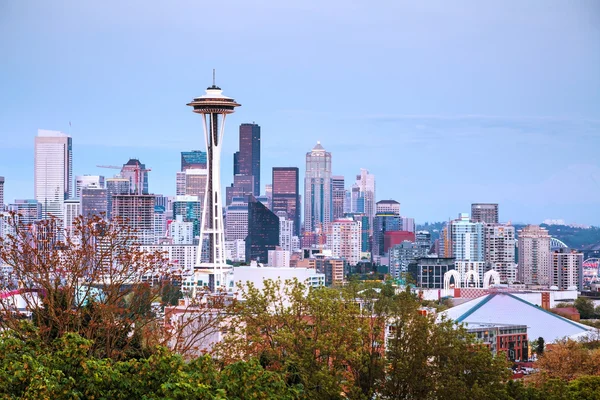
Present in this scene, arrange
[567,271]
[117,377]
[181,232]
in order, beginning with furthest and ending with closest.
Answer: [181,232] < [567,271] < [117,377]

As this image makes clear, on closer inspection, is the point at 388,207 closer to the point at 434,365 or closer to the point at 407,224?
the point at 407,224

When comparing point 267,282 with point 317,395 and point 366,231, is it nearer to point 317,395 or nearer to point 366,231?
point 317,395

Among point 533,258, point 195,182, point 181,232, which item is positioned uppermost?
point 195,182

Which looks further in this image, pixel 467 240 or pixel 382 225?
pixel 382 225

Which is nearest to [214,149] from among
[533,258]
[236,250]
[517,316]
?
[517,316]

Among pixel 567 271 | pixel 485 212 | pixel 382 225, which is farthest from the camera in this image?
pixel 382 225

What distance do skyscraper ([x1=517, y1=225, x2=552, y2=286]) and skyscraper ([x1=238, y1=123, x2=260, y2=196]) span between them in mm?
55951

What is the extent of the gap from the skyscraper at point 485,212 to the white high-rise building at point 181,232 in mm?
30256

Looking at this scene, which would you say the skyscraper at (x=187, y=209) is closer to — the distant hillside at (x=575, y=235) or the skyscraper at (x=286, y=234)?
the skyscraper at (x=286, y=234)

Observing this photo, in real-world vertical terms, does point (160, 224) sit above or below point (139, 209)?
below

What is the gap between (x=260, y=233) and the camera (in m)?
133

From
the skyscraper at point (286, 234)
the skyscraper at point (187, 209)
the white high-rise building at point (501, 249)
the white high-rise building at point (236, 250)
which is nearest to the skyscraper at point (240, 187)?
the skyscraper at point (286, 234)

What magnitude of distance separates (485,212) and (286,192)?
3497cm

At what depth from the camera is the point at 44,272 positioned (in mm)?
14188
